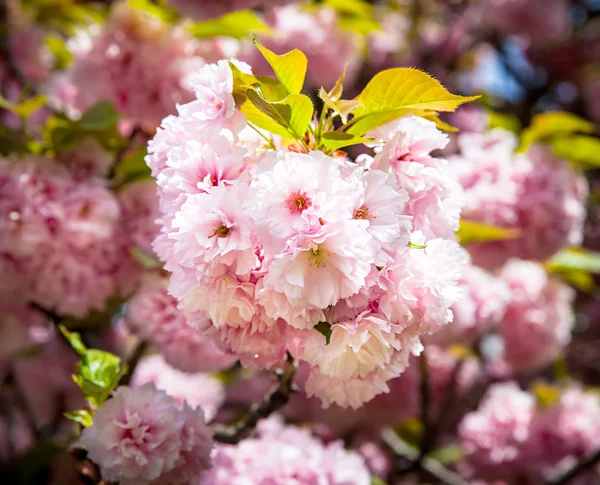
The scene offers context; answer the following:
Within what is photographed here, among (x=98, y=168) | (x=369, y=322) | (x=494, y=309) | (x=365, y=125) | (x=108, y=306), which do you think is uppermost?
(x=365, y=125)

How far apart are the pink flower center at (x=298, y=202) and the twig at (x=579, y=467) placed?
120cm

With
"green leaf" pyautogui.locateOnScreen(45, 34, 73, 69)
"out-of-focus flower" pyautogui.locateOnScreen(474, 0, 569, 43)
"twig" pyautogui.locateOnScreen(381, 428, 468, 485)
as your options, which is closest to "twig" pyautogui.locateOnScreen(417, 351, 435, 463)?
"twig" pyautogui.locateOnScreen(381, 428, 468, 485)

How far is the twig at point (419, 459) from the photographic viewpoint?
5.64 feet

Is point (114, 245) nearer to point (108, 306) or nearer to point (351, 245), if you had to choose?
point (108, 306)

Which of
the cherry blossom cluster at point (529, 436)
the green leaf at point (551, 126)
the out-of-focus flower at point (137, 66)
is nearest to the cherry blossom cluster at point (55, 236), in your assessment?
the out-of-focus flower at point (137, 66)

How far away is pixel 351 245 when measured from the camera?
1.96ft

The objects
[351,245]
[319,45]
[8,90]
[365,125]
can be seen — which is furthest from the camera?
[8,90]

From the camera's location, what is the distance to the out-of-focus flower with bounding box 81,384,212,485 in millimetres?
808

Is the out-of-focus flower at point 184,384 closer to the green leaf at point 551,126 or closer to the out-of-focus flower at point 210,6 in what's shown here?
the out-of-focus flower at point 210,6

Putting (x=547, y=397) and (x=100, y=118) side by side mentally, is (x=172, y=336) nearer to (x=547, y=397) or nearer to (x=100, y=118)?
(x=100, y=118)

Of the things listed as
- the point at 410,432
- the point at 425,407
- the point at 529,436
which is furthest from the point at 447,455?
the point at 425,407

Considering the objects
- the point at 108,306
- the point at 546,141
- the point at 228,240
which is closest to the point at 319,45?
the point at 546,141

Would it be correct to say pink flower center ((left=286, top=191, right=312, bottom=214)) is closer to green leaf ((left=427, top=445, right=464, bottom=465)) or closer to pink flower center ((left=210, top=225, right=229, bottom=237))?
pink flower center ((left=210, top=225, right=229, bottom=237))

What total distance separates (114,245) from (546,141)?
1.18m
